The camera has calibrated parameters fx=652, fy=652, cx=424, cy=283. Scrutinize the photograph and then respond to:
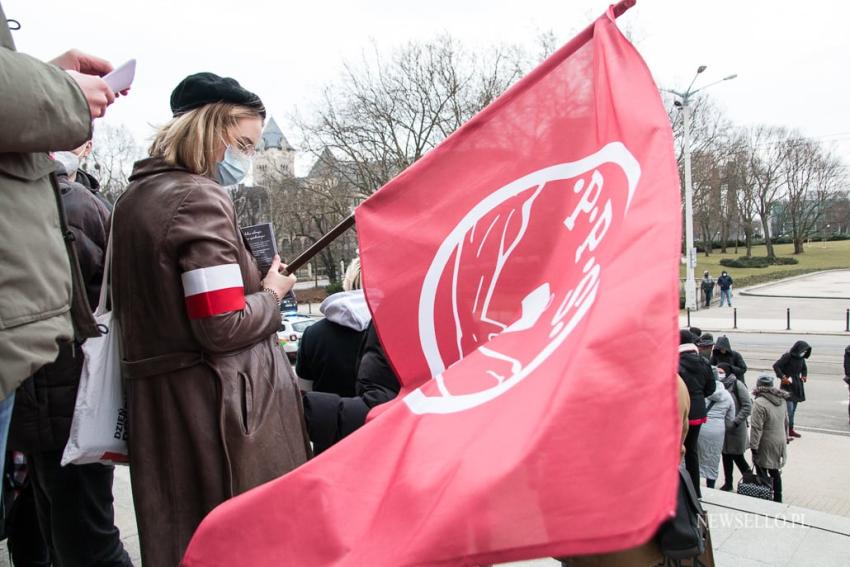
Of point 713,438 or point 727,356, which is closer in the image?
point 713,438

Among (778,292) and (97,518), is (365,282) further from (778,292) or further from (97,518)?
(778,292)

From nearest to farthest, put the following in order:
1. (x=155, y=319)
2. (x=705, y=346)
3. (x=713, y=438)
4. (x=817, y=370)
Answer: (x=155, y=319)
(x=713, y=438)
(x=705, y=346)
(x=817, y=370)

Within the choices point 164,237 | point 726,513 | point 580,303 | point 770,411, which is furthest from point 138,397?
point 770,411

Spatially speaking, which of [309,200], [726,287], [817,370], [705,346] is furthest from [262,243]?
[309,200]

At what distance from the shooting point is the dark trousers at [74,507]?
239 cm

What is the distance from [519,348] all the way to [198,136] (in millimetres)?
1228

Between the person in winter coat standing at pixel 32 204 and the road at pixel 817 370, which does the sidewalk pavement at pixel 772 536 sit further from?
the road at pixel 817 370

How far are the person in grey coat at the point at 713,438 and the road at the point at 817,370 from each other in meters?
3.79

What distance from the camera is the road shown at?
10.6 meters

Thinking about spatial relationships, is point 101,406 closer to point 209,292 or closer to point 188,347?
point 188,347

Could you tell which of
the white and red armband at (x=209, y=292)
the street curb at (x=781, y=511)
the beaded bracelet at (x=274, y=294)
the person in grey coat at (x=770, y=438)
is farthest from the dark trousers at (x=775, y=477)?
the white and red armband at (x=209, y=292)

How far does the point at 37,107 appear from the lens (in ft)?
4.12

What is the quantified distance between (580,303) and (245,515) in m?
0.97

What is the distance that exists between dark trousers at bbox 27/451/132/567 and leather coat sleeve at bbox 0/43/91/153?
4.99 feet
